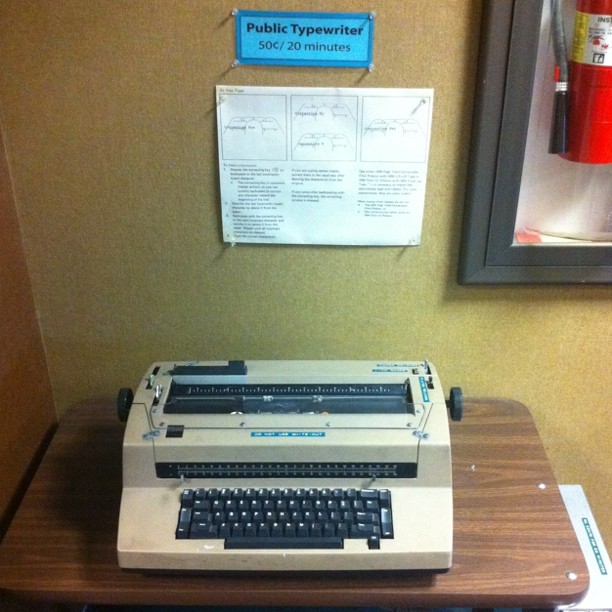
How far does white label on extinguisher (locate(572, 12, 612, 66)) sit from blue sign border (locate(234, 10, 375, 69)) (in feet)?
1.08

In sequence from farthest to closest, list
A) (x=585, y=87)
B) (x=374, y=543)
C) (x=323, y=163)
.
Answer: (x=323, y=163) → (x=585, y=87) → (x=374, y=543)

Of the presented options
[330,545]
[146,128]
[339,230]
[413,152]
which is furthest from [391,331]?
[146,128]

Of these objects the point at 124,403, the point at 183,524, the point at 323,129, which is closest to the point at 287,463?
the point at 183,524

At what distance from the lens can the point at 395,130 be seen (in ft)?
3.88

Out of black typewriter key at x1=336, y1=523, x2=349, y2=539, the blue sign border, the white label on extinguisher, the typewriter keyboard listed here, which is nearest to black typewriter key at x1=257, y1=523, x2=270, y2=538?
the typewriter keyboard

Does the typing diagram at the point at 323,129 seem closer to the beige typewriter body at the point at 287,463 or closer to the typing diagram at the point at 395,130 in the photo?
the typing diagram at the point at 395,130

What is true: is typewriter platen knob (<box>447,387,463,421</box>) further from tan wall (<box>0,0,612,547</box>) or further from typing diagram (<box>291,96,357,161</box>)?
typing diagram (<box>291,96,357,161</box>)

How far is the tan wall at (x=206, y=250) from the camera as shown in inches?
44.4

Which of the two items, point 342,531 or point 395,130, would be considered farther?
point 395,130

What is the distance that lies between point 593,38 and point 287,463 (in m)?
0.82

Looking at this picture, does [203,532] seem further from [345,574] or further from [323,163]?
[323,163]

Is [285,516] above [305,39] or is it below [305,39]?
below

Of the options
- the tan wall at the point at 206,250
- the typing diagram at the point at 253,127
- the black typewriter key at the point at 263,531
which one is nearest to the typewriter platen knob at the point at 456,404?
the tan wall at the point at 206,250

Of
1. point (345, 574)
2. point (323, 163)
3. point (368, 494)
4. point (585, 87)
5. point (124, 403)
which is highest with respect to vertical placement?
point (585, 87)
